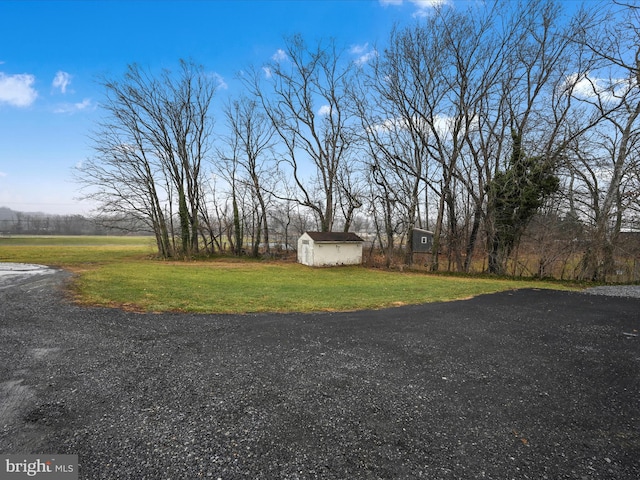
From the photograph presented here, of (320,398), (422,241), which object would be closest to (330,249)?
(422,241)

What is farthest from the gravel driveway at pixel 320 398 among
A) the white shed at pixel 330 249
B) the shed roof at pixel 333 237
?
the shed roof at pixel 333 237

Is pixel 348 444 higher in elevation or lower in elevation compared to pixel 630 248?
lower

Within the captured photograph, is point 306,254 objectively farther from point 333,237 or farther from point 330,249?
point 333,237

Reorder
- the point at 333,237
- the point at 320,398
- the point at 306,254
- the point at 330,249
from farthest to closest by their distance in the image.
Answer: the point at 306,254, the point at 333,237, the point at 330,249, the point at 320,398

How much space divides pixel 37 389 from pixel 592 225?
678 inches

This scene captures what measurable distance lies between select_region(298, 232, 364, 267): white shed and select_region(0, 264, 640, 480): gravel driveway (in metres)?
12.7

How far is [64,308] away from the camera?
624 centimetres

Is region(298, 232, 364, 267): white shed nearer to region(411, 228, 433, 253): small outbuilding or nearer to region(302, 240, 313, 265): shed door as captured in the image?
region(302, 240, 313, 265): shed door

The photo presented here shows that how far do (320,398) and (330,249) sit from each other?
51.1 feet

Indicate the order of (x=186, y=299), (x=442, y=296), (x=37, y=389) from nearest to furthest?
(x=37, y=389), (x=186, y=299), (x=442, y=296)

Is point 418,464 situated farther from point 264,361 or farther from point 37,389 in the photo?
point 37,389

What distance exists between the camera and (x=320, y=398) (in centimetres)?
292

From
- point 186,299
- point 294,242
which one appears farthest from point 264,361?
point 294,242

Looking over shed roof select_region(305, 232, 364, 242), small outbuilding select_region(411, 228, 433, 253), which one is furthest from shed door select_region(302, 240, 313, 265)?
small outbuilding select_region(411, 228, 433, 253)
